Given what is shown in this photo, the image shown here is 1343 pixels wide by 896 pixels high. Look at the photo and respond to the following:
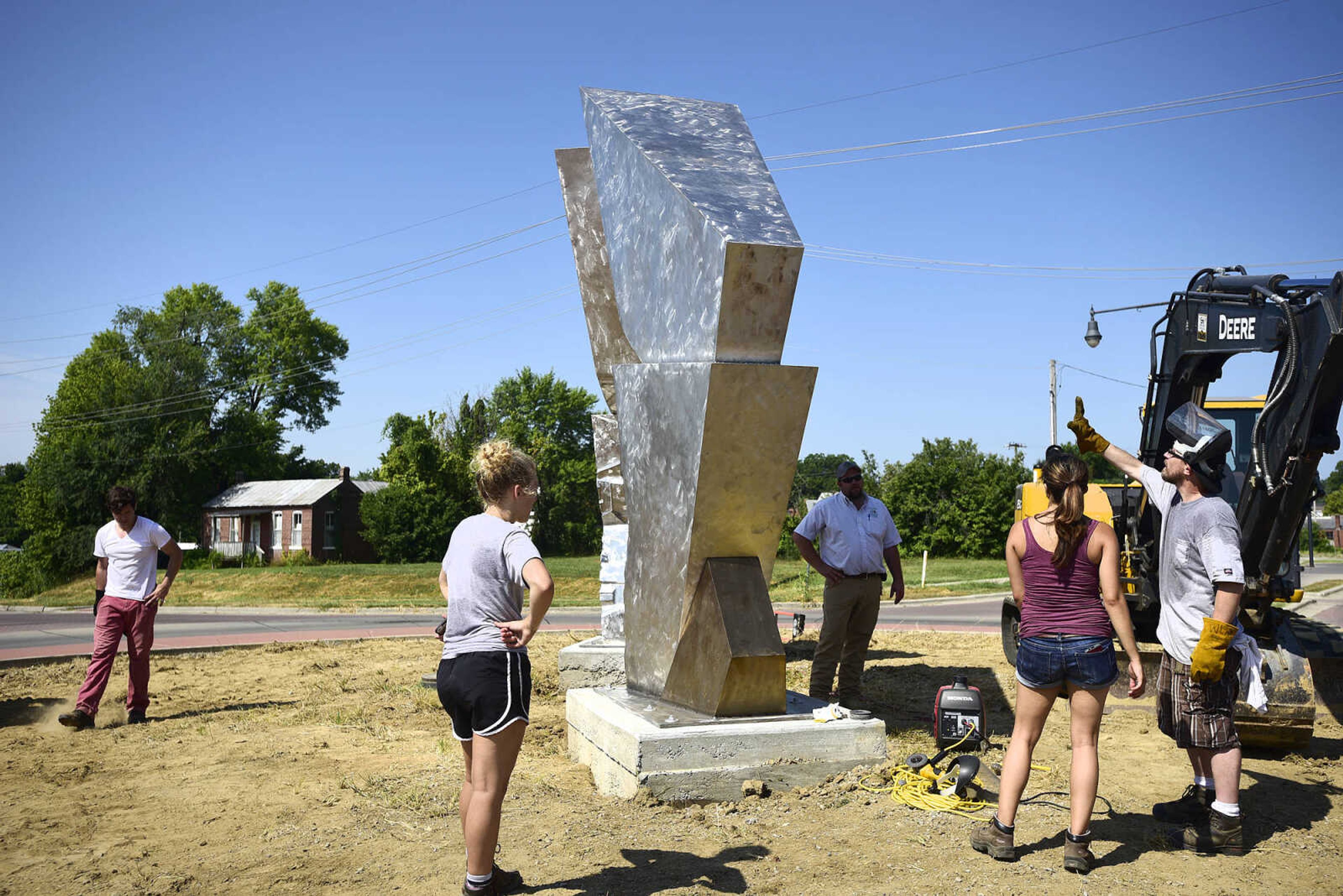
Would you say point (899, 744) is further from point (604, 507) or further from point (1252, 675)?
point (604, 507)

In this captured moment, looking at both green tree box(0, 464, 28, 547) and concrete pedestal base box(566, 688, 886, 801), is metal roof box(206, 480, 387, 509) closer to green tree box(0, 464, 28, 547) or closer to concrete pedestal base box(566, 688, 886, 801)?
green tree box(0, 464, 28, 547)

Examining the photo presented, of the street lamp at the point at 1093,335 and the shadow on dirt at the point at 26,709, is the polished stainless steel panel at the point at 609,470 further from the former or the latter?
the street lamp at the point at 1093,335

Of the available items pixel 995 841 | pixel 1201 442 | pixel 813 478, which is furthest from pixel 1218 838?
pixel 813 478

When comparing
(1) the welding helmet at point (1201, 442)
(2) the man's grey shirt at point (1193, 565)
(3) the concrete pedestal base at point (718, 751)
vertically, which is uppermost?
(1) the welding helmet at point (1201, 442)

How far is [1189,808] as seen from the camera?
480cm

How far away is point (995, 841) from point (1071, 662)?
2.90 ft

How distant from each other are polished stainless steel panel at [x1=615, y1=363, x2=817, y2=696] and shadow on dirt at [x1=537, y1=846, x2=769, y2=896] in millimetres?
1321

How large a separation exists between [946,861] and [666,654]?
6.69ft

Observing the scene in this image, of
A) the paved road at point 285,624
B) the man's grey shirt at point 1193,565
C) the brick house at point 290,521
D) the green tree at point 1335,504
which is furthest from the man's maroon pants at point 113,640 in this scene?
the green tree at point 1335,504

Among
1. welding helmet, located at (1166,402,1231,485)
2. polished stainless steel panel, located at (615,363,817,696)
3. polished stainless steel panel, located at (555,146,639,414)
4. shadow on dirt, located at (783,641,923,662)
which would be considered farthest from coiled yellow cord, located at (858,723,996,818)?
shadow on dirt, located at (783,641,923,662)

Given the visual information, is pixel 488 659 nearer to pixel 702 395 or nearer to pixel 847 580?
pixel 702 395

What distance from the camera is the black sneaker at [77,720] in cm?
734

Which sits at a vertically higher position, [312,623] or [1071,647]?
[1071,647]

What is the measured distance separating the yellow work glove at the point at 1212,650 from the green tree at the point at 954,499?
36.7m
